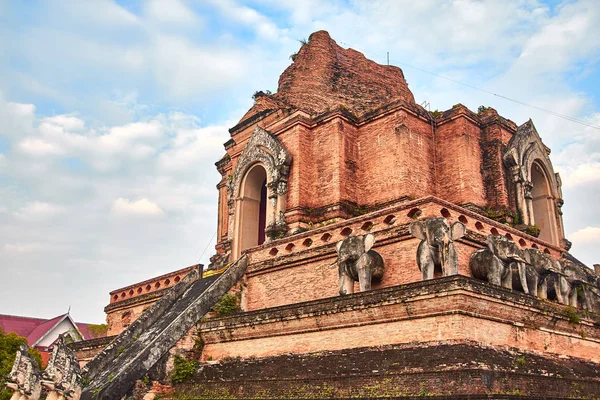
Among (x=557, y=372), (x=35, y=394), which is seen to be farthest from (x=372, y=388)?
(x=35, y=394)

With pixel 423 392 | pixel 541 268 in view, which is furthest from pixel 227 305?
pixel 541 268

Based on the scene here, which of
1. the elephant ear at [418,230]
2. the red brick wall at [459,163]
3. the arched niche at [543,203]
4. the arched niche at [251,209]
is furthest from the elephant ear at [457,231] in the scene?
the arched niche at [543,203]

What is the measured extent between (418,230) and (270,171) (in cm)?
809

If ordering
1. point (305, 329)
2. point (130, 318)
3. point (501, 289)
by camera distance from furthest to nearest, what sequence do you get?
1. point (130, 318)
2. point (305, 329)
3. point (501, 289)

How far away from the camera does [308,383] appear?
10.1m

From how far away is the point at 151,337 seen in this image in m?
13.7

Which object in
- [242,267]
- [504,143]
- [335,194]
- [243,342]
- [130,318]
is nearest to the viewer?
[243,342]

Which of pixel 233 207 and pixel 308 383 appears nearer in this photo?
pixel 308 383

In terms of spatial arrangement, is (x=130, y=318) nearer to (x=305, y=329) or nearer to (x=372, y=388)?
(x=305, y=329)

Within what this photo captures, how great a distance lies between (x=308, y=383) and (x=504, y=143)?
1202 cm

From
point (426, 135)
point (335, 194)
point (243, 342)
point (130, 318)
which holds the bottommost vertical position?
point (243, 342)

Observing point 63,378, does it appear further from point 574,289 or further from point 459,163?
point 459,163

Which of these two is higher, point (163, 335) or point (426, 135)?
point (426, 135)

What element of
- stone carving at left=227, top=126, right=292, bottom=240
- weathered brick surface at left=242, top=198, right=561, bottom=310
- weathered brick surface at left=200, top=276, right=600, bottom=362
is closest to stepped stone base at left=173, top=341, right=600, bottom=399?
weathered brick surface at left=200, top=276, right=600, bottom=362
